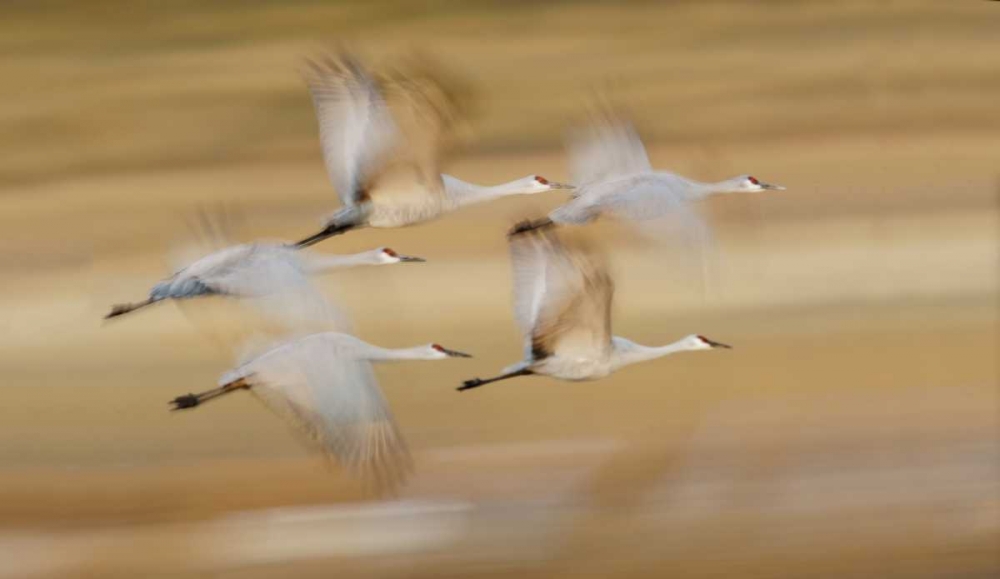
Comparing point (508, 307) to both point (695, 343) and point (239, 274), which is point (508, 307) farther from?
point (239, 274)

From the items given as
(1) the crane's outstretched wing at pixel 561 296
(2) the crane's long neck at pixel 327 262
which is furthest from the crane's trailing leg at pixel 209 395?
(1) the crane's outstretched wing at pixel 561 296

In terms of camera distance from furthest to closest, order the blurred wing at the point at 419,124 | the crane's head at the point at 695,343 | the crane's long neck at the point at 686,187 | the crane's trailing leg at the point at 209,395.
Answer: the crane's head at the point at 695,343
the crane's long neck at the point at 686,187
the blurred wing at the point at 419,124
the crane's trailing leg at the point at 209,395

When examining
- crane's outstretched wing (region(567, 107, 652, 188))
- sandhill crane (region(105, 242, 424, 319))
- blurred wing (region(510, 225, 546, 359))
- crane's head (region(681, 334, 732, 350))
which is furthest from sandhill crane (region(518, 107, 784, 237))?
sandhill crane (region(105, 242, 424, 319))

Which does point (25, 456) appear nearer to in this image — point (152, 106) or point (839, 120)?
point (152, 106)

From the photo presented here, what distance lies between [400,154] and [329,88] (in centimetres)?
36

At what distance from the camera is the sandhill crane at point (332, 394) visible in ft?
22.5

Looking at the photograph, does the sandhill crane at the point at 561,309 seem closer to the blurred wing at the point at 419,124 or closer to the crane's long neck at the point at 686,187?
the blurred wing at the point at 419,124

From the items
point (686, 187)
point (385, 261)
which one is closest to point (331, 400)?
point (385, 261)

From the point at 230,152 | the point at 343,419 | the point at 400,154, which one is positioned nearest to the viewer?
the point at 343,419

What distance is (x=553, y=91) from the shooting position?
40.4 ft

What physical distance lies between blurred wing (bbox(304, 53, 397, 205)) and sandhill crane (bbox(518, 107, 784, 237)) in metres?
0.63

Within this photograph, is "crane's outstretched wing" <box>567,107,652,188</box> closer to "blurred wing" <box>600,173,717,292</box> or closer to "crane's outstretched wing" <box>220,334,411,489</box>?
"blurred wing" <box>600,173,717,292</box>

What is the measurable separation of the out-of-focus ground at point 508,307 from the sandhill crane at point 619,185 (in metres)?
0.24

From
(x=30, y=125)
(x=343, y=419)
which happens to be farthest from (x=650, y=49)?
(x=343, y=419)
